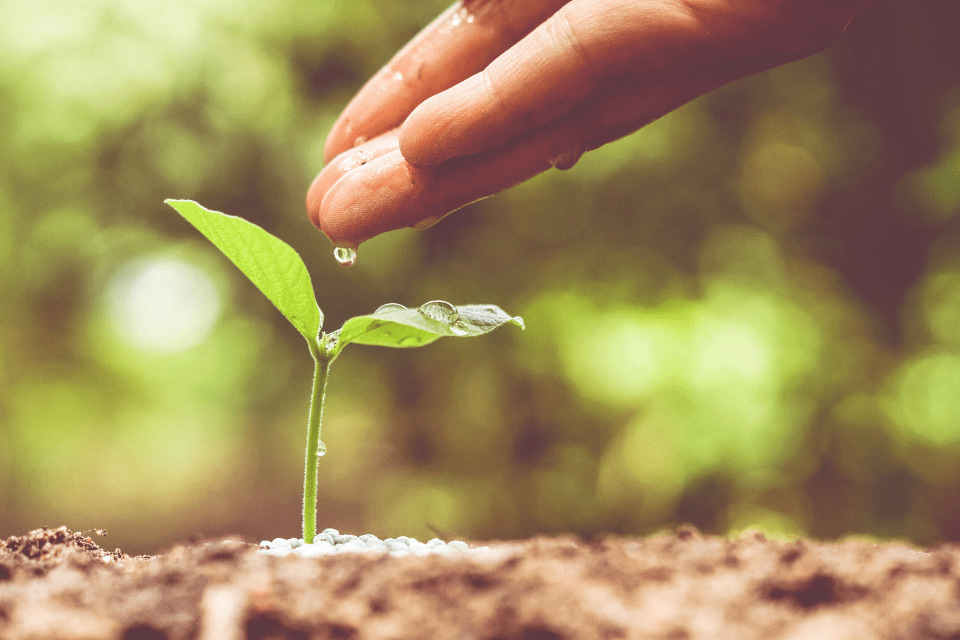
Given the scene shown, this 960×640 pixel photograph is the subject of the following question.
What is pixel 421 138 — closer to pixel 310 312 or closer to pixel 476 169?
pixel 476 169

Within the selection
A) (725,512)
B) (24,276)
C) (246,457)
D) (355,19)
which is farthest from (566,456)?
(24,276)

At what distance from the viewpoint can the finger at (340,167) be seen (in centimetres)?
97

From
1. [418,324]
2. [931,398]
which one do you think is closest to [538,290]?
[931,398]

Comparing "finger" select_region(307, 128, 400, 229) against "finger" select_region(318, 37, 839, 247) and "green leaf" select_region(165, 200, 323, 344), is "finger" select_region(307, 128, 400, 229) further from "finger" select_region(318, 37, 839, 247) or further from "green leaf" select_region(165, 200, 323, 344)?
"green leaf" select_region(165, 200, 323, 344)

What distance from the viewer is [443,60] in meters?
1.06

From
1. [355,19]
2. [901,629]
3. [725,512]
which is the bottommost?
[901,629]

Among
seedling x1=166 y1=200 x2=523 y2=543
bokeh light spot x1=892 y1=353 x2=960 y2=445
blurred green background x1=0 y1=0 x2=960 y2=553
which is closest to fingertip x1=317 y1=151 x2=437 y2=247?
seedling x1=166 y1=200 x2=523 y2=543

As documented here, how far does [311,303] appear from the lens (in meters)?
0.79

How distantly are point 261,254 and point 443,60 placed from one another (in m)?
0.51

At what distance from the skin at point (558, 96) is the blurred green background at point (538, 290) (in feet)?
6.60

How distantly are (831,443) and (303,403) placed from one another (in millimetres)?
2489

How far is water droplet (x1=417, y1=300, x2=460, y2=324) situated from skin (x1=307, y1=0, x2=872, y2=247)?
158 mm

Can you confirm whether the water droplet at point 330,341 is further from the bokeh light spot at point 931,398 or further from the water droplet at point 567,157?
the bokeh light spot at point 931,398

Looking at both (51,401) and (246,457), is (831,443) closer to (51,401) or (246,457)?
(246,457)
